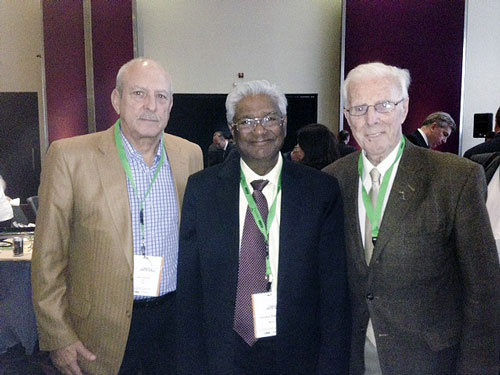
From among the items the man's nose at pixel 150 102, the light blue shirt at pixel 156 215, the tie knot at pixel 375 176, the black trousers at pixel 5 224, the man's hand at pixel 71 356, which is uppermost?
the man's nose at pixel 150 102

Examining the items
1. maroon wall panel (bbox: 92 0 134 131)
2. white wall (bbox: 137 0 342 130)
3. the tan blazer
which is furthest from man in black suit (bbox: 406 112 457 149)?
maroon wall panel (bbox: 92 0 134 131)

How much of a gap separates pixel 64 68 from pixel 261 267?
7.41 meters

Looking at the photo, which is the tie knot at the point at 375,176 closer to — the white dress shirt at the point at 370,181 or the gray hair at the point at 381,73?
the white dress shirt at the point at 370,181

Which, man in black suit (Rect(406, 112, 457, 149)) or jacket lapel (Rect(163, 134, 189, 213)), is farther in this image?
man in black suit (Rect(406, 112, 457, 149))

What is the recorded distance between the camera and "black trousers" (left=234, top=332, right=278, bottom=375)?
1612 millimetres

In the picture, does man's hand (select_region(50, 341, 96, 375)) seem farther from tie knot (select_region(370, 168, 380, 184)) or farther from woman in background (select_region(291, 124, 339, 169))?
woman in background (select_region(291, 124, 339, 169))

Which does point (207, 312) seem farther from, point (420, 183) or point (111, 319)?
point (420, 183)

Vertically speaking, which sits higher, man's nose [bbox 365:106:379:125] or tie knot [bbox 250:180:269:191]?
man's nose [bbox 365:106:379:125]

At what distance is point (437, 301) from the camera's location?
159 centimetres

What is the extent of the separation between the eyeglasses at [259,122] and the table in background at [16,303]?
106 inches

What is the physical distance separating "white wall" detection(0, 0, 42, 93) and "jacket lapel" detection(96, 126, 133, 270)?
8160 millimetres

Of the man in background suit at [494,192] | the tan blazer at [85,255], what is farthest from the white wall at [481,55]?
the tan blazer at [85,255]

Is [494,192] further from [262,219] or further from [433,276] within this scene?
[262,219]

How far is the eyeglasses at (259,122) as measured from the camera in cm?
163
